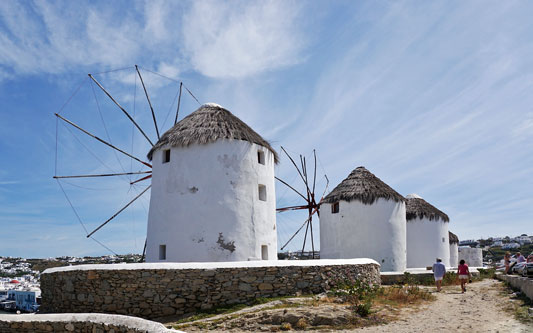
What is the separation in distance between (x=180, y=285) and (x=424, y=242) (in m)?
18.2

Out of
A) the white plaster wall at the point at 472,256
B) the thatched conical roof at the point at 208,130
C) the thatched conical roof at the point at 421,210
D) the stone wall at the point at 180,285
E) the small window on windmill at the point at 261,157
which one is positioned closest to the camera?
the stone wall at the point at 180,285

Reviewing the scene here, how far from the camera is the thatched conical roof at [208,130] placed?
46.1ft

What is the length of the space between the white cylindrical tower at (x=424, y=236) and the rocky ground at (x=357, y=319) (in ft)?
46.2

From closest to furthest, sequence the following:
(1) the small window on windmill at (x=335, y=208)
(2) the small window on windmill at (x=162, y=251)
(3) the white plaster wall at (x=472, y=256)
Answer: (2) the small window on windmill at (x=162, y=251) < (1) the small window on windmill at (x=335, y=208) < (3) the white plaster wall at (x=472, y=256)

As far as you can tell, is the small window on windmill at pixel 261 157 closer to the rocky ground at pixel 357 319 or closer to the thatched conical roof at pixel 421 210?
the rocky ground at pixel 357 319

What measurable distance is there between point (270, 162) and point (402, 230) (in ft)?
27.8

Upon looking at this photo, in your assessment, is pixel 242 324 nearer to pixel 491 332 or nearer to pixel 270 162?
pixel 491 332

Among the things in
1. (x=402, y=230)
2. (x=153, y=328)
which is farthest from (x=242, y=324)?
(x=402, y=230)

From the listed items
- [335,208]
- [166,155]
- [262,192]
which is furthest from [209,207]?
[335,208]

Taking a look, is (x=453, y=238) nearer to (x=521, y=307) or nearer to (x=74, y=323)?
(x=521, y=307)

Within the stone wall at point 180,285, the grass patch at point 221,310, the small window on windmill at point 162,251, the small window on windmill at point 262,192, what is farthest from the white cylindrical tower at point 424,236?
the grass patch at point 221,310

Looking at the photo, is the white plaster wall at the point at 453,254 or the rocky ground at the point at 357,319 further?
the white plaster wall at the point at 453,254

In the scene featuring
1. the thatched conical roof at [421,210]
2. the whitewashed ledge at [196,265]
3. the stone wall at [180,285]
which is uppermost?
the thatched conical roof at [421,210]

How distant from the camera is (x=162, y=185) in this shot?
565 inches
